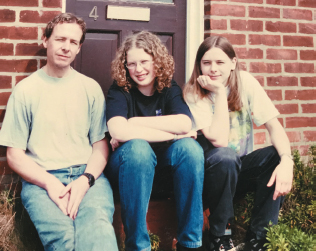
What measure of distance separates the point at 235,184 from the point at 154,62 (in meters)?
0.94

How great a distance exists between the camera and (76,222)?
1.77 meters

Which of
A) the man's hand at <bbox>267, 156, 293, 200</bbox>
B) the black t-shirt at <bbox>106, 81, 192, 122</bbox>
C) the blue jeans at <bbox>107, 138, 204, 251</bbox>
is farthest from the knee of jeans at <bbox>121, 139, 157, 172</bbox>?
the man's hand at <bbox>267, 156, 293, 200</bbox>

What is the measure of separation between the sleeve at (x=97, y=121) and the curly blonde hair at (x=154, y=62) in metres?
0.19

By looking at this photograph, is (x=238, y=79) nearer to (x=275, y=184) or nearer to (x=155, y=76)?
(x=155, y=76)

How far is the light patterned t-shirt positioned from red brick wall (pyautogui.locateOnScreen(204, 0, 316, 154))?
1.98ft

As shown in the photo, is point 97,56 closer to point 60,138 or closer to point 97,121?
point 97,121

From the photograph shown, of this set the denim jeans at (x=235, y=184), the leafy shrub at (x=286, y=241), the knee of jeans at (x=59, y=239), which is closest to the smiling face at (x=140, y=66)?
the denim jeans at (x=235, y=184)

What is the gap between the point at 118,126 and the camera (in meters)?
2.04

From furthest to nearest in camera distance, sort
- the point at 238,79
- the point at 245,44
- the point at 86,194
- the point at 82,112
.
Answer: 1. the point at 245,44
2. the point at 238,79
3. the point at 82,112
4. the point at 86,194

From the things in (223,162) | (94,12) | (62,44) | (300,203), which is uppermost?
(94,12)

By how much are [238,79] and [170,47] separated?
896 mm

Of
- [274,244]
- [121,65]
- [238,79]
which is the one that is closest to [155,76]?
[121,65]

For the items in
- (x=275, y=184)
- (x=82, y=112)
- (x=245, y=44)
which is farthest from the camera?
(x=245, y=44)

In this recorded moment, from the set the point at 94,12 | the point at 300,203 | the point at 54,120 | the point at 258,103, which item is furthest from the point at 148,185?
the point at 94,12
